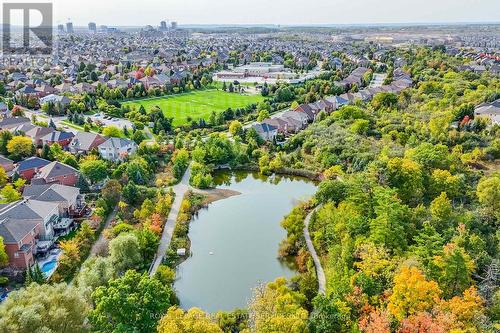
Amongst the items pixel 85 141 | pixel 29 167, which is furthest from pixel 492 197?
→ pixel 85 141

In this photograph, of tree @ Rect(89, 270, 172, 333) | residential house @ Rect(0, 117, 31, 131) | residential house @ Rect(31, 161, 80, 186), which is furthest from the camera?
residential house @ Rect(0, 117, 31, 131)

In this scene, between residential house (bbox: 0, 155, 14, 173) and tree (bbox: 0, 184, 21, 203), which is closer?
tree (bbox: 0, 184, 21, 203)

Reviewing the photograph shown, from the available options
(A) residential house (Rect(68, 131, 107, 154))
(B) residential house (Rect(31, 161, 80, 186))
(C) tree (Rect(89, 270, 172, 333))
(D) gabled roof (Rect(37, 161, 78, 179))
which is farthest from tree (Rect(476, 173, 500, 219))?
(A) residential house (Rect(68, 131, 107, 154))

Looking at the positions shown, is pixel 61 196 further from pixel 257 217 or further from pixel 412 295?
pixel 412 295

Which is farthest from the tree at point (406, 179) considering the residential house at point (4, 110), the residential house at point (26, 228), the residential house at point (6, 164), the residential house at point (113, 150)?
the residential house at point (4, 110)

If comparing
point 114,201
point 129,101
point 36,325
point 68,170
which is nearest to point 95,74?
point 129,101

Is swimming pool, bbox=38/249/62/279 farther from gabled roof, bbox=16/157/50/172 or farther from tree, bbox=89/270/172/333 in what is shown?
gabled roof, bbox=16/157/50/172

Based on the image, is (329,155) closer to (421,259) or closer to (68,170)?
(421,259)
